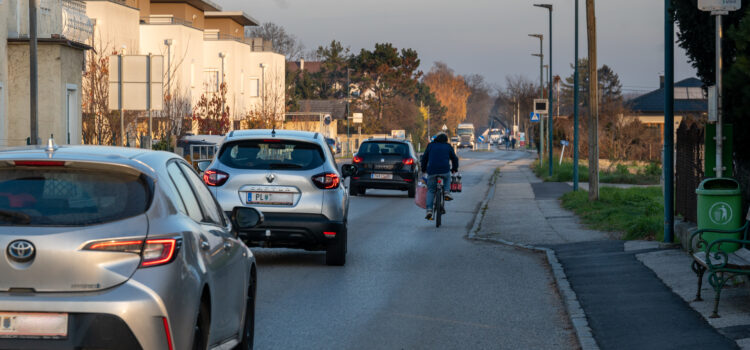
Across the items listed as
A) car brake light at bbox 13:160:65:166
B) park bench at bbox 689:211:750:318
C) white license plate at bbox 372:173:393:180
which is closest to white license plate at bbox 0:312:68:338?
car brake light at bbox 13:160:65:166

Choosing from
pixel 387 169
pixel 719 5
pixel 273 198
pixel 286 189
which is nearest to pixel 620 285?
pixel 719 5

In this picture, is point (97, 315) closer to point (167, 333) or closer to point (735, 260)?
point (167, 333)

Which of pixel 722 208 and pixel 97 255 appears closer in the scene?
pixel 97 255

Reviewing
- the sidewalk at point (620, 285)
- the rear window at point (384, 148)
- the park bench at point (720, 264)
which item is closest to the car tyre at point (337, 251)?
the sidewalk at point (620, 285)

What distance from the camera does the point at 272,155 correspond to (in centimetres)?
1298

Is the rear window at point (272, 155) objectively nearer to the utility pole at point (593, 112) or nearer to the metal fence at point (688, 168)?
the metal fence at point (688, 168)

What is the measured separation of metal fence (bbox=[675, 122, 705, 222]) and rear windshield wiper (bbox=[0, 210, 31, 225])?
34.3 ft

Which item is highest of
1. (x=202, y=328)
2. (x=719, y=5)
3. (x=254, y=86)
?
(x=254, y=86)

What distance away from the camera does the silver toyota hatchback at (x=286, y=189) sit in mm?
12727

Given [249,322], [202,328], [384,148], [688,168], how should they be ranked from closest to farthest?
[202,328] → [249,322] → [688,168] → [384,148]

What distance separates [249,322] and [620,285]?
5.35 metres

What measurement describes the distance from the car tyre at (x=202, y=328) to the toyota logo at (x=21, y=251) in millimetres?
958

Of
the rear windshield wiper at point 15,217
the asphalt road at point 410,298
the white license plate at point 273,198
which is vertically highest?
the rear windshield wiper at point 15,217

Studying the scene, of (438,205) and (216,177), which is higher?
(216,177)
